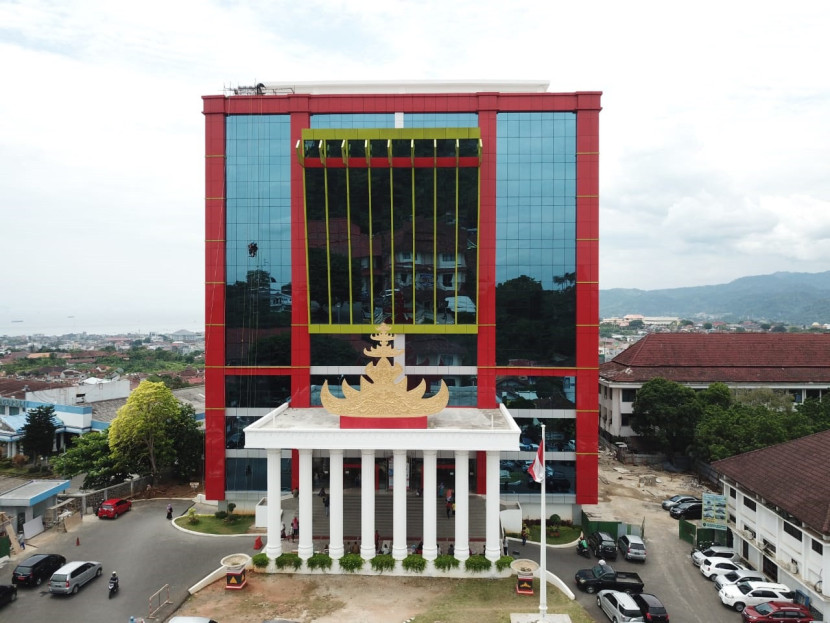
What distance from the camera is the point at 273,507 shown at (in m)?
26.9

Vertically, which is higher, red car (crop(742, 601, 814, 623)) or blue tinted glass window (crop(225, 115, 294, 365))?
blue tinted glass window (crop(225, 115, 294, 365))

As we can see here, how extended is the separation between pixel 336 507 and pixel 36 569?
564 inches

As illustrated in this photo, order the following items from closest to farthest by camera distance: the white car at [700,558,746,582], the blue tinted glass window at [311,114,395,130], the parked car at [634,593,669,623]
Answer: the parked car at [634,593,669,623] → the white car at [700,558,746,582] → the blue tinted glass window at [311,114,395,130]

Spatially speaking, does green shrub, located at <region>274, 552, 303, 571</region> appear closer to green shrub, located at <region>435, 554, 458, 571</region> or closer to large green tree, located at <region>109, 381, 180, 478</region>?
green shrub, located at <region>435, 554, 458, 571</region>

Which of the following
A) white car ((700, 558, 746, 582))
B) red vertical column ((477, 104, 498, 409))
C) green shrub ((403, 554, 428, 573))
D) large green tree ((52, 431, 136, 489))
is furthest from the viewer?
large green tree ((52, 431, 136, 489))

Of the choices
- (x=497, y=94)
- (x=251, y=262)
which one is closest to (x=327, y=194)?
(x=251, y=262)

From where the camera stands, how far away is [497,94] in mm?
34875

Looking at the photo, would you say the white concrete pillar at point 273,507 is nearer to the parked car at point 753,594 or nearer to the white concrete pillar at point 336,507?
the white concrete pillar at point 336,507

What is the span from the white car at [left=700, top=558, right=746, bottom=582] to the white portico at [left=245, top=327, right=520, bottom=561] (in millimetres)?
10969

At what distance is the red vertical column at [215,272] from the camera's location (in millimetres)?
35406

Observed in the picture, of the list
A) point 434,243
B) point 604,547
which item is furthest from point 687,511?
point 434,243

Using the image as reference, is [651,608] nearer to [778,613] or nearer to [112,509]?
[778,613]

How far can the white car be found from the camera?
27.4m

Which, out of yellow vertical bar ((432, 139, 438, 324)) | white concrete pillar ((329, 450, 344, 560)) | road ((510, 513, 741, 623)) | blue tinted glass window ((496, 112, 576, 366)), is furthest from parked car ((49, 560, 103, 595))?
blue tinted glass window ((496, 112, 576, 366))
